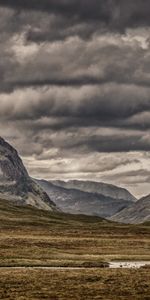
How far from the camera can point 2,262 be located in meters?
78.9

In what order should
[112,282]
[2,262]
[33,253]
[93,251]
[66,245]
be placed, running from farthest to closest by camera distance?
[66,245], [93,251], [33,253], [2,262], [112,282]

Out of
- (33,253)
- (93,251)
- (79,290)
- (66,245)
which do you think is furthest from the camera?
(66,245)

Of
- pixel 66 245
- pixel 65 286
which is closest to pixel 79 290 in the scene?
pixel 65 286

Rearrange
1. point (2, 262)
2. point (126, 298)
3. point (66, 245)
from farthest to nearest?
point (66, 245), point (2, 262), point (126, 298)

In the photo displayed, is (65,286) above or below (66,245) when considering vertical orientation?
below

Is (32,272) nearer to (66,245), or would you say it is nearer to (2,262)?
(2,262)

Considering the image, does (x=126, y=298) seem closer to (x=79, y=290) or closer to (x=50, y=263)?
(x=79, y=290)

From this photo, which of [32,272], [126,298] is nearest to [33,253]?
[32,272]

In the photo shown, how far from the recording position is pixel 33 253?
93688 mm

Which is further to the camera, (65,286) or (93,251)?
(93,251)

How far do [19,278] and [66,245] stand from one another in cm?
6197

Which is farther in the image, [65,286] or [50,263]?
[50,263]

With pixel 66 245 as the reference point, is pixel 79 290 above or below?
below

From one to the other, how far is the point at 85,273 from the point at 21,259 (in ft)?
61.9
